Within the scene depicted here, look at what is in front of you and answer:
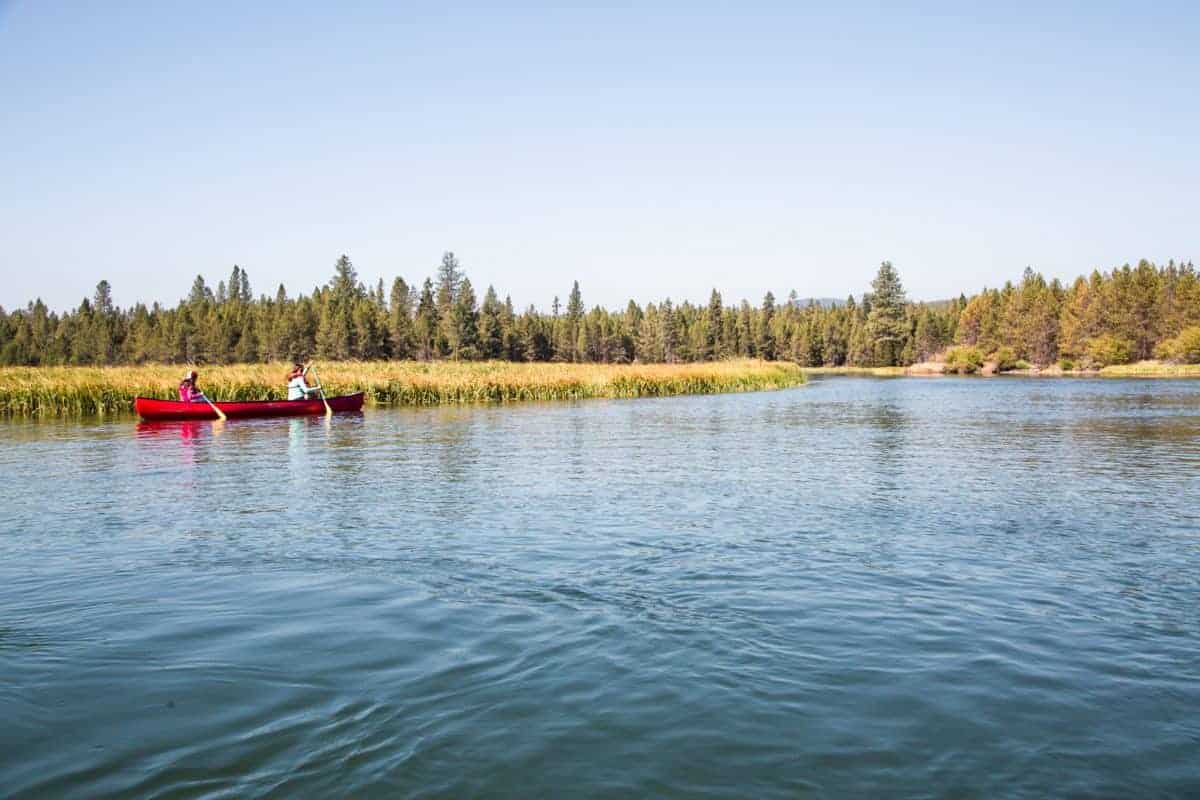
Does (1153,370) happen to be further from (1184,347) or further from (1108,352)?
(1108,352)

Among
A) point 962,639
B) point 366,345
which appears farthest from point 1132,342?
point 962,639

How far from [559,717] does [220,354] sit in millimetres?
130045

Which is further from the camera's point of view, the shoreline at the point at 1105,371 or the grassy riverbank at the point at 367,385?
the shoreline at the point at 1105,371

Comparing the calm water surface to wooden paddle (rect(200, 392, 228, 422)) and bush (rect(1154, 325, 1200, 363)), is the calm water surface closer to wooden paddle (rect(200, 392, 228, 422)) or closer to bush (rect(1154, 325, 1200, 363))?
wooden paddle (rect(200, 392, 228, 422))

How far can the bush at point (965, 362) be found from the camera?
4395 inches

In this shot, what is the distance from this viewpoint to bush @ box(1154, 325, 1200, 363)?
98938 millimetres

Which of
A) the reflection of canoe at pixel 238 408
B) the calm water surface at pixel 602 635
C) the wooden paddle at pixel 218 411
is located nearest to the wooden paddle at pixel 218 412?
the wooden paddle at pixel 218 411

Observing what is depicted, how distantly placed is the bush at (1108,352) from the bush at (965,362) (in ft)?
41.4

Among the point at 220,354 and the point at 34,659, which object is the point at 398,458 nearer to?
the point at 34,659

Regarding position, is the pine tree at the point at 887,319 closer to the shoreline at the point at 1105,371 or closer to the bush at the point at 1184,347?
the shoreline at the point at 1105,371

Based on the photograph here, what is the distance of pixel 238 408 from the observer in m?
36.5

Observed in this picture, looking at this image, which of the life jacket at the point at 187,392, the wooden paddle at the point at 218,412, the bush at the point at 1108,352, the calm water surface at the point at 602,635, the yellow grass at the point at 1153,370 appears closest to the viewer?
the calm water surface at the point at 602,635

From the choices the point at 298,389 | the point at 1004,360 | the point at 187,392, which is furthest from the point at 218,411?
the point at 1004,360

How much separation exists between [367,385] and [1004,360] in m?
94.8
